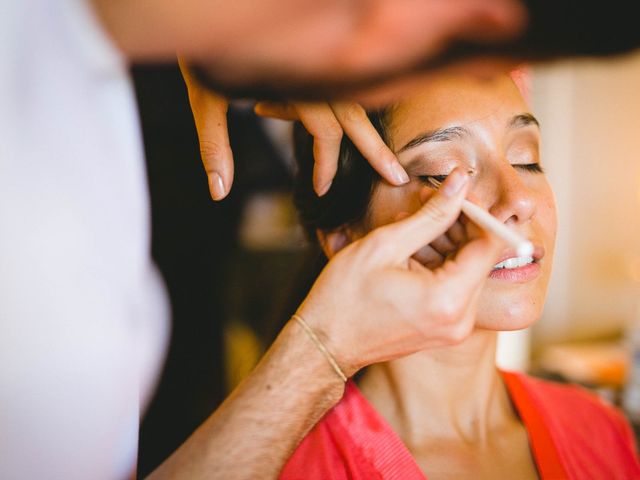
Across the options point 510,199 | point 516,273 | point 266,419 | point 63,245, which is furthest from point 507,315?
point 63,245

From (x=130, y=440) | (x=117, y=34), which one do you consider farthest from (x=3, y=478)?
(x=117, y=34)

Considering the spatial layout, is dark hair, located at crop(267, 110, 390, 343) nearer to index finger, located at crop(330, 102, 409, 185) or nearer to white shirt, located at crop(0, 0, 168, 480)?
index finger, located at crop(330, 102, 409, 185)

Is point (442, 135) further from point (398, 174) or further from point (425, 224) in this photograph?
point (425, 224)

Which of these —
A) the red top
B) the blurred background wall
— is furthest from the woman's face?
the blurred background wall

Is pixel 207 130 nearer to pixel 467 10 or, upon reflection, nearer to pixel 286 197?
pixel 467 10

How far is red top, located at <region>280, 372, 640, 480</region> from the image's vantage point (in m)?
0.75

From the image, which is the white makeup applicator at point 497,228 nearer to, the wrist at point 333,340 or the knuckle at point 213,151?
the wrist at point 333,340

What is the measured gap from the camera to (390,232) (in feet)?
1.81

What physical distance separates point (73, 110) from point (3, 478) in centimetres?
33

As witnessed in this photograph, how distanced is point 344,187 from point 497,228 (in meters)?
0.34

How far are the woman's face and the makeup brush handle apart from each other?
0.15m

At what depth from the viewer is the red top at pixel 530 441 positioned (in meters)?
0.75

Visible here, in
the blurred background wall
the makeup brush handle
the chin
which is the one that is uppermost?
the makeup brush handle

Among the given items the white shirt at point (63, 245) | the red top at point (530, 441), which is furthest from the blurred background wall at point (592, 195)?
the white shirt at point (63, 245)
